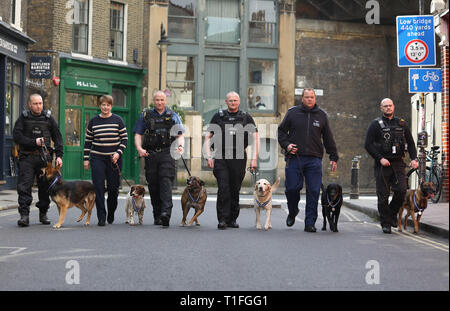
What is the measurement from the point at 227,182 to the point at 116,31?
18608mm

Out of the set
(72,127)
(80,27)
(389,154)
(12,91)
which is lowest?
(389,154)

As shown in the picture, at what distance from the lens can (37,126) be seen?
11.2m

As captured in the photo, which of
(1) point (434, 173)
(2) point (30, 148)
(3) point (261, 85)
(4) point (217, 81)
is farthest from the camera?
(3) point (261, 85)

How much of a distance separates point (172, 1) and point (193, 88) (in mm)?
3744

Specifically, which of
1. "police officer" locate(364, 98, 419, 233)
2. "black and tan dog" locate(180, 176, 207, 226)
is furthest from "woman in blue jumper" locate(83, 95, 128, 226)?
"police officer" locate(364, 98, 419, 233)

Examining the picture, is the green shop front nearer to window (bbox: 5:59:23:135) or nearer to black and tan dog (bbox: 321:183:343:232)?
window (bbox: 5:59:23:135)

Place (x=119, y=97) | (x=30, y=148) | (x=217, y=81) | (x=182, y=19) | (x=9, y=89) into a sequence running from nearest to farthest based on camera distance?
1. (x=30, y=148)
2. (x=9, y=89)
3. (x=119, y=97)
4. (x=182, y=19)
5. (x=217, y=81)

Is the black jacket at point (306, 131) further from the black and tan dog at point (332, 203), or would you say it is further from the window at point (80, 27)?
the window at point (80, 27)

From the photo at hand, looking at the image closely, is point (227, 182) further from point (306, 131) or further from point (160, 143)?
point (306, 131)

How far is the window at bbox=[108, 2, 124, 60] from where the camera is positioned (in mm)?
28219

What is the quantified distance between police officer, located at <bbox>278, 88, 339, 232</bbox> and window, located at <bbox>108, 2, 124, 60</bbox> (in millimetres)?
18444

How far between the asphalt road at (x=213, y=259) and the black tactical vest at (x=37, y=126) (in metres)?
1.39

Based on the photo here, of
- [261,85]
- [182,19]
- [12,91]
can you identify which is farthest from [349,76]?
[12,91]

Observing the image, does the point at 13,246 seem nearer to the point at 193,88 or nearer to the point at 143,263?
the point at 143,263
